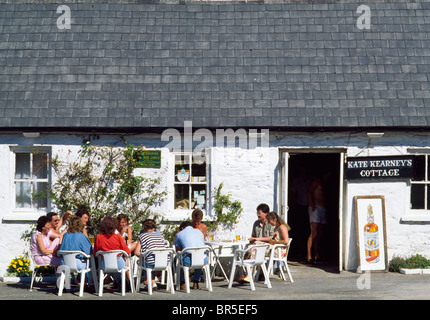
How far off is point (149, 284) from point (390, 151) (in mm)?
5881

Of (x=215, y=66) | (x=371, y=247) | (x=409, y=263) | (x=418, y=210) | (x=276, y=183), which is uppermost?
(x=215, y=66)

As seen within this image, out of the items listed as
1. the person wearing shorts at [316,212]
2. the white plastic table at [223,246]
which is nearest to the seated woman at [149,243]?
the white plastic table at [223,246]

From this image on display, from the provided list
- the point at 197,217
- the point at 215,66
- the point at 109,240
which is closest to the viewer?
the point at 109,240

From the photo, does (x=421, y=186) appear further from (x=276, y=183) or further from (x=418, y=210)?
(x=276, y=183)

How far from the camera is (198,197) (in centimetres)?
1541

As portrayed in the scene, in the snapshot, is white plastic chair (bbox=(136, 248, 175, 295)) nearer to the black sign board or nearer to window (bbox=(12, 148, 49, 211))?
window (bbox=(12, 148, 49, 211))

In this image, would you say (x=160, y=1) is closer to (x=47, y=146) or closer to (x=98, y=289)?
(x=47, y=146)

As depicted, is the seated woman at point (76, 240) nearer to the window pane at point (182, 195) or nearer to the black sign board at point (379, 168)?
the window pane at point (182, 195)

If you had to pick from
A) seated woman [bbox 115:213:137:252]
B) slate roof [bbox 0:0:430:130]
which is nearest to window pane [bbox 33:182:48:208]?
slate roof [bbox 0:0:430:130]

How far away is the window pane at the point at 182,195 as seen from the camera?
15.4 meters

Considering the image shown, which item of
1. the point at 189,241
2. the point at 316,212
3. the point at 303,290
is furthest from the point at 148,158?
the point at 303,290

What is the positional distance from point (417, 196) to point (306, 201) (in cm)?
275

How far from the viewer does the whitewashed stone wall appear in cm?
1512

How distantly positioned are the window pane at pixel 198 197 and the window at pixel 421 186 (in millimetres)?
4271
